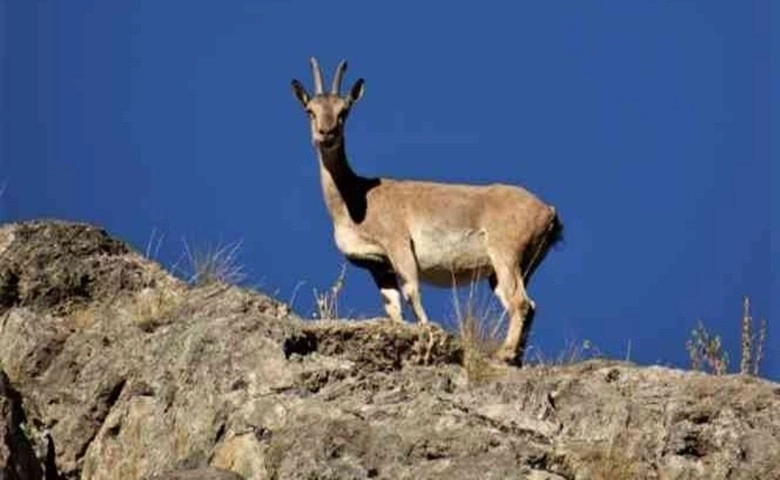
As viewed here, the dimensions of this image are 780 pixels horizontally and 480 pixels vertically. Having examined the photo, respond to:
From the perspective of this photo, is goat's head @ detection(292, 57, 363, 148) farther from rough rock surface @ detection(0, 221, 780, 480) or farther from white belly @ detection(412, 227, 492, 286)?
rough rock surface @ detection(0, 221, 780, 480)

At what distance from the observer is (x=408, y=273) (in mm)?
16359

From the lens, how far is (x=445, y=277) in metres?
16.5

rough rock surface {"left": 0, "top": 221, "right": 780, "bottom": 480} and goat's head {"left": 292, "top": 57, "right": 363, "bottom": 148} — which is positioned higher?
goat's head {"left": 292, "top": 57, "right": 363, "bottom": 148}

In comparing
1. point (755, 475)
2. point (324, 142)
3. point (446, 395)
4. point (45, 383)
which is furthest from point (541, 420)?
point (324, 142)

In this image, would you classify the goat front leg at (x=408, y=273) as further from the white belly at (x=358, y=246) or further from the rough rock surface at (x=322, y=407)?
the rough rock surface at (x=322, y=407)

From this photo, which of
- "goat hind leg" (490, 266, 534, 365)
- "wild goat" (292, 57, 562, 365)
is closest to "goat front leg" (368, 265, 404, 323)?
"wild goat" (292, 57, 562, 365)

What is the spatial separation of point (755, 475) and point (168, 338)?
384 centimetres

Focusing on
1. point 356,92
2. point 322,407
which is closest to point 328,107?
point 356,92

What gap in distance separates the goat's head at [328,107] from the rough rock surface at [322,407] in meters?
4.95

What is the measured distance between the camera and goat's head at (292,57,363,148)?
1703 centimetres

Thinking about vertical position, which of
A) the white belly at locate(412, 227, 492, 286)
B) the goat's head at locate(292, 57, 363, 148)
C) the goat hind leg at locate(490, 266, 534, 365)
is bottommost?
the goat hind leg at locate(490, 266, 534, 365)

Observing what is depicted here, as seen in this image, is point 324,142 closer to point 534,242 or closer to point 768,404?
point 534,242

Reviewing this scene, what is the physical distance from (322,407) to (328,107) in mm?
7705

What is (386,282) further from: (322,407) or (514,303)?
(322,407)
